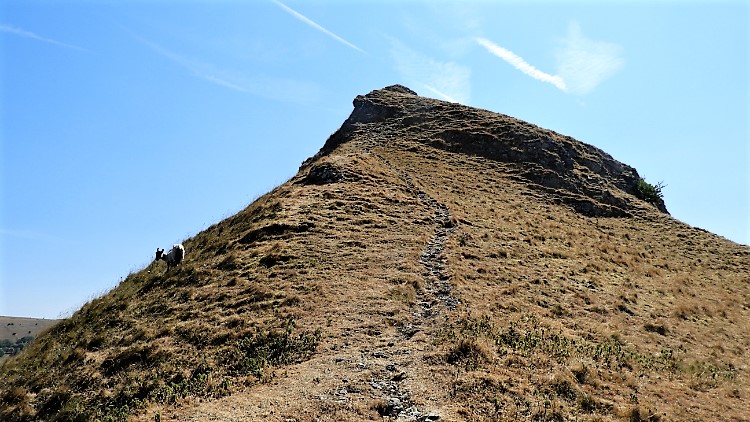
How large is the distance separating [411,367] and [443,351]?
1.52 m

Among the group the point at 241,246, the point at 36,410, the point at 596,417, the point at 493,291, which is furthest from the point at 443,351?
the point at 241,246

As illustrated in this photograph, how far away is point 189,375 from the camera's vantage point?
16.3 m

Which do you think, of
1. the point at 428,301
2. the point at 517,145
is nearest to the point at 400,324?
the point at 428,301

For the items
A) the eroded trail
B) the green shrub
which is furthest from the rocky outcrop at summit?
the eroded trail

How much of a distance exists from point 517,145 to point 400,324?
149 feet

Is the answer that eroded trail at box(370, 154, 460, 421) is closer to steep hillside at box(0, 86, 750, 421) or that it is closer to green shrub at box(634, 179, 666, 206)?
steep hillside at box(0, 86, 750, 421)

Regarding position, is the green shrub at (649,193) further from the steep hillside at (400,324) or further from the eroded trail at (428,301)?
the eroded trail at (428,301)

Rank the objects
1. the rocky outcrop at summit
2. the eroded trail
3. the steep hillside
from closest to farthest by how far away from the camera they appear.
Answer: the eroded trail < the steep hillside < the rocky outcrop at summit

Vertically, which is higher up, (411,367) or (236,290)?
(236,290)

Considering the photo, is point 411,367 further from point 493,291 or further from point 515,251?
point 515,251

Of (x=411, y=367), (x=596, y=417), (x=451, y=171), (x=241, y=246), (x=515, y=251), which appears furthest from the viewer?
(x=451, y=171)

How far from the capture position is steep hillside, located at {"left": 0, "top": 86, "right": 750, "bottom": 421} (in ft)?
47.9

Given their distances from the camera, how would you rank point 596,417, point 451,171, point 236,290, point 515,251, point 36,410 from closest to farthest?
point 596,417
point 36,410
point 236,290
point 515,251
point 451,171

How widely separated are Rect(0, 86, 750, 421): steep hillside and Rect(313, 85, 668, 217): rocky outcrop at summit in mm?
8498
